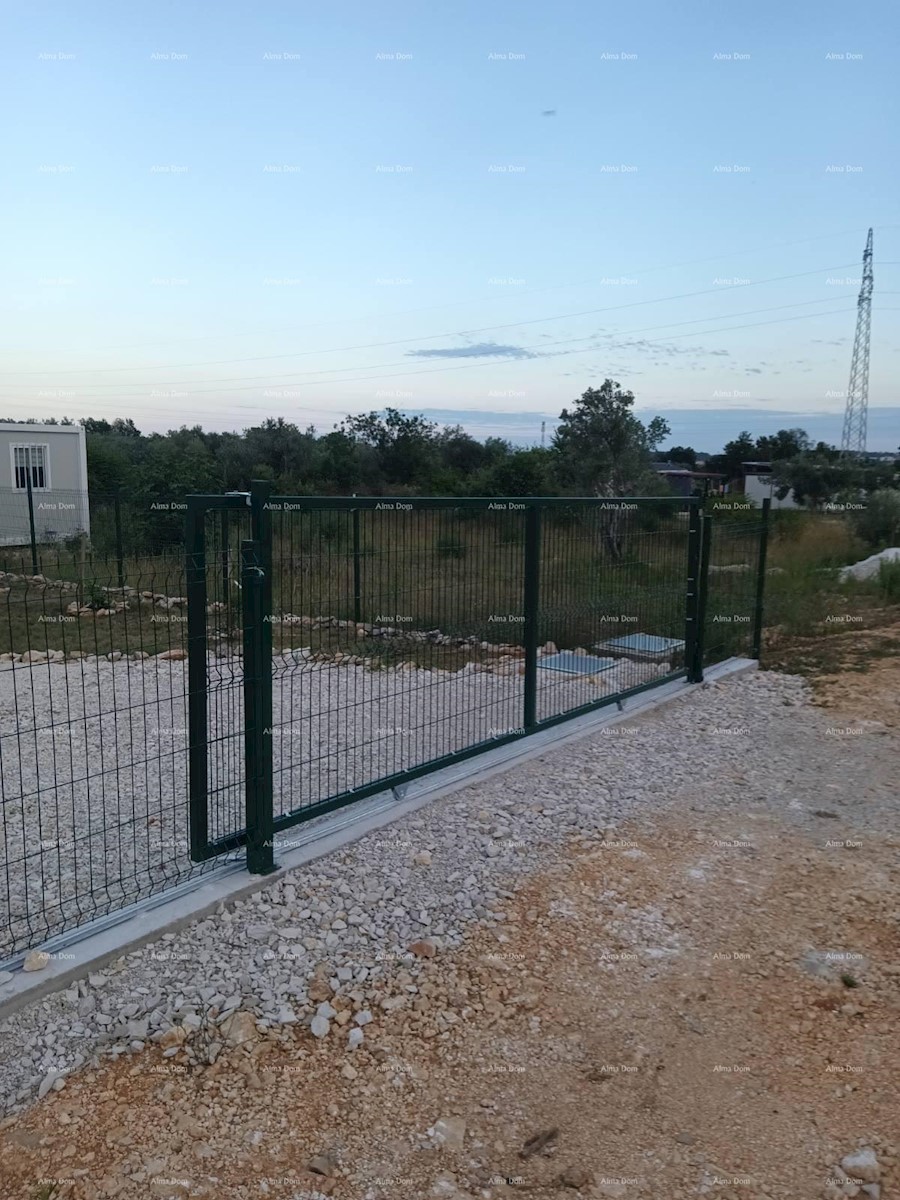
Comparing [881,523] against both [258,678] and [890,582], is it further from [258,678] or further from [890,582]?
[258,678]

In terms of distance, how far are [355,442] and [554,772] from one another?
31669 millimetres

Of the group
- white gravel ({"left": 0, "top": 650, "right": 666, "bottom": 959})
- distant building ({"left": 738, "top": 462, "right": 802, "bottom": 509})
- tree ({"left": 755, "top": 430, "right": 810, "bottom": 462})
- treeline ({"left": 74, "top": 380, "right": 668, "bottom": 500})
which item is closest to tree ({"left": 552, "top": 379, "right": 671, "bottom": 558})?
treeline ({"left": 74, "top": 380, "right": 668, "bottom": 500})

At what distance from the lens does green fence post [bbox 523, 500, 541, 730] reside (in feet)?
21.8

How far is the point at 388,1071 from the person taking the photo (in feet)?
10.6

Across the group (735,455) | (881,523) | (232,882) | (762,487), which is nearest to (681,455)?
(735,455)

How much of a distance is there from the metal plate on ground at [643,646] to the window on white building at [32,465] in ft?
59.5

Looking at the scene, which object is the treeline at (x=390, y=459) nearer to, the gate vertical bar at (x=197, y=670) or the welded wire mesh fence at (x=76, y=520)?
the welded wire mesh fence at (x=76, y=520)

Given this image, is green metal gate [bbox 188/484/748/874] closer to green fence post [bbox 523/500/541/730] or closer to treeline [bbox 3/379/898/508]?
green fence post [bbox 523/500/541/730]

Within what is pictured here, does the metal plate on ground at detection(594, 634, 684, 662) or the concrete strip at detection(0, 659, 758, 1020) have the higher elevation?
the metal plate on ground at detection(594, 634, 684, 662)

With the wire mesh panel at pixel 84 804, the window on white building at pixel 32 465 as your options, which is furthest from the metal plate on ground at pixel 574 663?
the window on white building at pixel 32 465

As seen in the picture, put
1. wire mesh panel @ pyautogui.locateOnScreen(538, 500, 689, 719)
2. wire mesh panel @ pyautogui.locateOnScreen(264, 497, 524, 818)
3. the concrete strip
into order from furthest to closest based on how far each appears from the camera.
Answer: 1. wire mesh panel @ pyautogui.locateOnScreen(538, 500, 689, 719)
2. wire mesh panel @ pyautogui.locateOnScreen(264, 497, 524, 818)
3. the concrete strip

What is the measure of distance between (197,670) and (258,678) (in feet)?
0.93

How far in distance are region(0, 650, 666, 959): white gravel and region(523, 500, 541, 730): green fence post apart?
28 centimetres

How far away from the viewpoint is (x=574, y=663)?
840 cm
